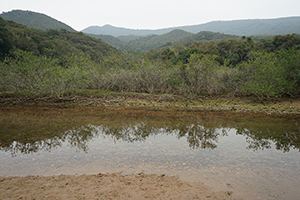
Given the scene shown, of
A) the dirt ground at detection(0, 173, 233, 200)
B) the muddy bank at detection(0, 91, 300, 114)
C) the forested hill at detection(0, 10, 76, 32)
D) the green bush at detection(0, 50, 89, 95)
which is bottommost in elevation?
the muddy bank at detection(0, 91, 300, 114)

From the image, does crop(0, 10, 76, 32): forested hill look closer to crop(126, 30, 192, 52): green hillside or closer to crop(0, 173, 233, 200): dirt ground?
crop(126, 30, 192, 52): green hillside

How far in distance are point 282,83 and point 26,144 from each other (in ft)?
68.7

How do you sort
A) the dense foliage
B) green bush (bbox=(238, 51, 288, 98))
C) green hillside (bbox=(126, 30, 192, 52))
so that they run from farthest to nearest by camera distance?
green hillside (bbox=(126, 30, 192, 52)) → the dense foliage → green bush (bbox=(238, 51, 288, 98))

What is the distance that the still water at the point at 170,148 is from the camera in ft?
18.9

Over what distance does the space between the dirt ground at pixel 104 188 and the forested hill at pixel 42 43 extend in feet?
73.1

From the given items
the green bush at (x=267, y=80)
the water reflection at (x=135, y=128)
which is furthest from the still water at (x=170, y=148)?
the green bush at (x=267, y=80)

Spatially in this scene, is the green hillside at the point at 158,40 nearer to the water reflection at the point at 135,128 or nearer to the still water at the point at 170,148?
the water reflection at the point at 135,128

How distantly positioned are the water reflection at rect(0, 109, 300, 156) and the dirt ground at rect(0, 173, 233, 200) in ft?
8.67

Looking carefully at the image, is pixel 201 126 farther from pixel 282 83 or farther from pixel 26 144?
pixel 282 83

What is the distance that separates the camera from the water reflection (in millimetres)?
8680

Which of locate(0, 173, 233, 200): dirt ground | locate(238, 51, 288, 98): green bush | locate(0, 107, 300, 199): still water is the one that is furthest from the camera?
locate(238, 51, 288, 98): green bush

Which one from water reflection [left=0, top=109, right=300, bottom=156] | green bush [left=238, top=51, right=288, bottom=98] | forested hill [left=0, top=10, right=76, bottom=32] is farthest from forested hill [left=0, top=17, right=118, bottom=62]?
forested hill [left=0, top=10, right=76, bottom=32]

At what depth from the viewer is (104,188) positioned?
16.1 feet

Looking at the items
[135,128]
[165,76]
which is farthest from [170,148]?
[165,76]
